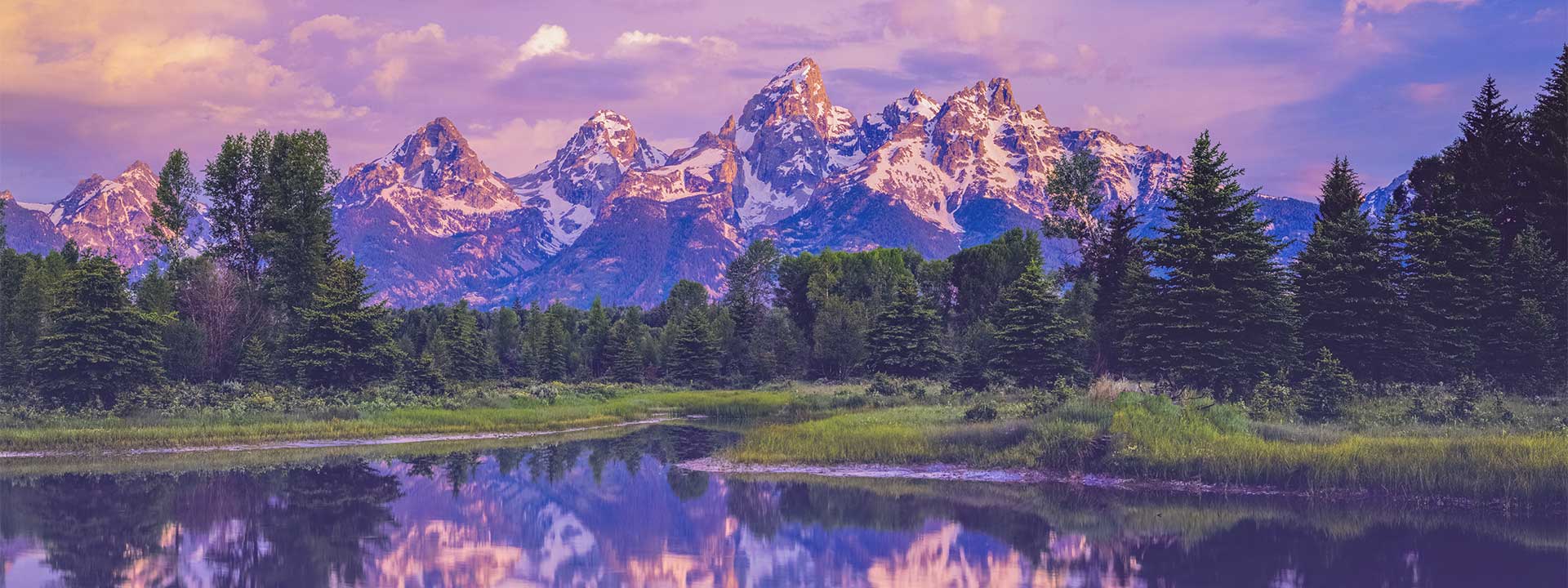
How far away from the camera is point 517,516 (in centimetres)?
3017

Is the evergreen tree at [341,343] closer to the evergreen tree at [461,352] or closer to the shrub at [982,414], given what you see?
the evergreen tree at [461,352]

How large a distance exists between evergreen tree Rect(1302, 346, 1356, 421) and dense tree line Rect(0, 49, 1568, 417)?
97 millimetres

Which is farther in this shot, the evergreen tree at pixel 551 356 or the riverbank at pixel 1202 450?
the evergreen tree at pixel 551 356

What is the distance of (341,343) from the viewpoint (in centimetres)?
5741

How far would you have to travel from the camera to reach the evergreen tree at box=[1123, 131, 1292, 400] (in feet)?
138

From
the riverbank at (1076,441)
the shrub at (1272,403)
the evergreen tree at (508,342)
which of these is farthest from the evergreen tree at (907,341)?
the evergreen tree at (508,342)

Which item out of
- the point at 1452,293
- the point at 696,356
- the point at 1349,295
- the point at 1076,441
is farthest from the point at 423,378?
the point at 1452,293

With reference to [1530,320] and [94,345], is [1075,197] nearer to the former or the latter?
[1530,320]

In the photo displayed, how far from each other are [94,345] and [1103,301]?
5052 centimetres

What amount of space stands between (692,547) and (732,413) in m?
45.1

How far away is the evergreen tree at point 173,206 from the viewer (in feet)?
227

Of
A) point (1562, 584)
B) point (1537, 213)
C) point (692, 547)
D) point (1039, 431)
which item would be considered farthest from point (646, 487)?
point (1537, 213)

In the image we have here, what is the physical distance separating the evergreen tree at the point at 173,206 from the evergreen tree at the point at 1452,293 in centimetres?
6809

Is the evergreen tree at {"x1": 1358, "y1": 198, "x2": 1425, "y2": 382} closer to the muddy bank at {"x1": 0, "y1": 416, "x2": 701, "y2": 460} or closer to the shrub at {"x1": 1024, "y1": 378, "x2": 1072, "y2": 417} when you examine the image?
the shrub at {"x1": 1024, "y1": 378, "x2": 1072, "y2": 417}
